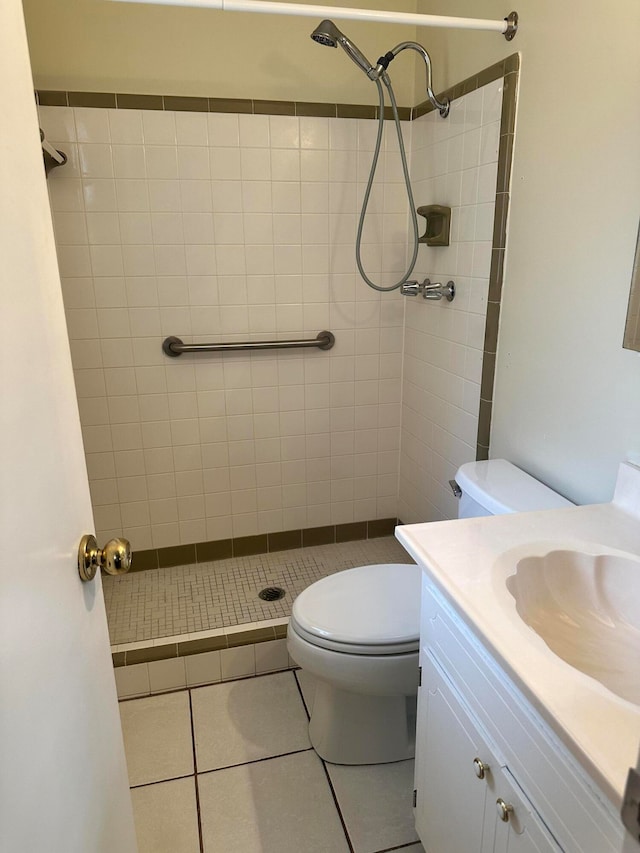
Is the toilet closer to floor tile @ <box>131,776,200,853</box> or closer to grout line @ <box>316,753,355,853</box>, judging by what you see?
grout line @ <box>316,753,355,853</box>

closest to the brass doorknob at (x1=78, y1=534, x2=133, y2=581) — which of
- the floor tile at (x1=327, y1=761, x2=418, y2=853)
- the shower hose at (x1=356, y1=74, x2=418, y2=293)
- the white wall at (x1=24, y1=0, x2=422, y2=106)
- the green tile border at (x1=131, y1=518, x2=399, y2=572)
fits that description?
the floor tile at (x1=327, y1=761, x2=418, y2=853)

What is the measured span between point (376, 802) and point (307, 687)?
46 centimetres

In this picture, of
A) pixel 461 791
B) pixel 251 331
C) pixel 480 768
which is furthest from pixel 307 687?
pixel 251 331

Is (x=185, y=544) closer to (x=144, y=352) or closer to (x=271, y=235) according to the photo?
(x=144, y=352)

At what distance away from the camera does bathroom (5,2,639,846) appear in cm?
140

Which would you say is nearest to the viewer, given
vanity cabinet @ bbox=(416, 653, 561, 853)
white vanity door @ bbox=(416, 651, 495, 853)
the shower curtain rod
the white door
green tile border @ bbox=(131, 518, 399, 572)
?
the white door

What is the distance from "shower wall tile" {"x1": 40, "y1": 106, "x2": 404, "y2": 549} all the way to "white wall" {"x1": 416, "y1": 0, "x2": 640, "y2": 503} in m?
0.77

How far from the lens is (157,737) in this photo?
70.8 inches

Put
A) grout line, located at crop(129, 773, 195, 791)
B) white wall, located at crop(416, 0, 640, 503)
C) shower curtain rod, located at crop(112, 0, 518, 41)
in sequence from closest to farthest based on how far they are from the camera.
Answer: white wall, located at crop(416, 0, 640, 503) → shower curtain rod, located at crop(112, 0, 518, 41) → grout line, located at crop(129, 773, 195, 791)

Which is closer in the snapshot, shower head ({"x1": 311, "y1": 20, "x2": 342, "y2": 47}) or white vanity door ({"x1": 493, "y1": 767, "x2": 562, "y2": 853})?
white vanity door ({"x1": 493, "y1": 767, "x2": 562, "y2": 853})

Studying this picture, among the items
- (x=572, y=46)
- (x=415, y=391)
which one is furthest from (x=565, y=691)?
(x=415, y=391)

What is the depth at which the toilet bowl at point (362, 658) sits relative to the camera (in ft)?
4.92

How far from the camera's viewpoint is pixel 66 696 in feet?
2.55

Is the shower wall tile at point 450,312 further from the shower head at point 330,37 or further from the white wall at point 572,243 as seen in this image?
the shower head at point 330,37
